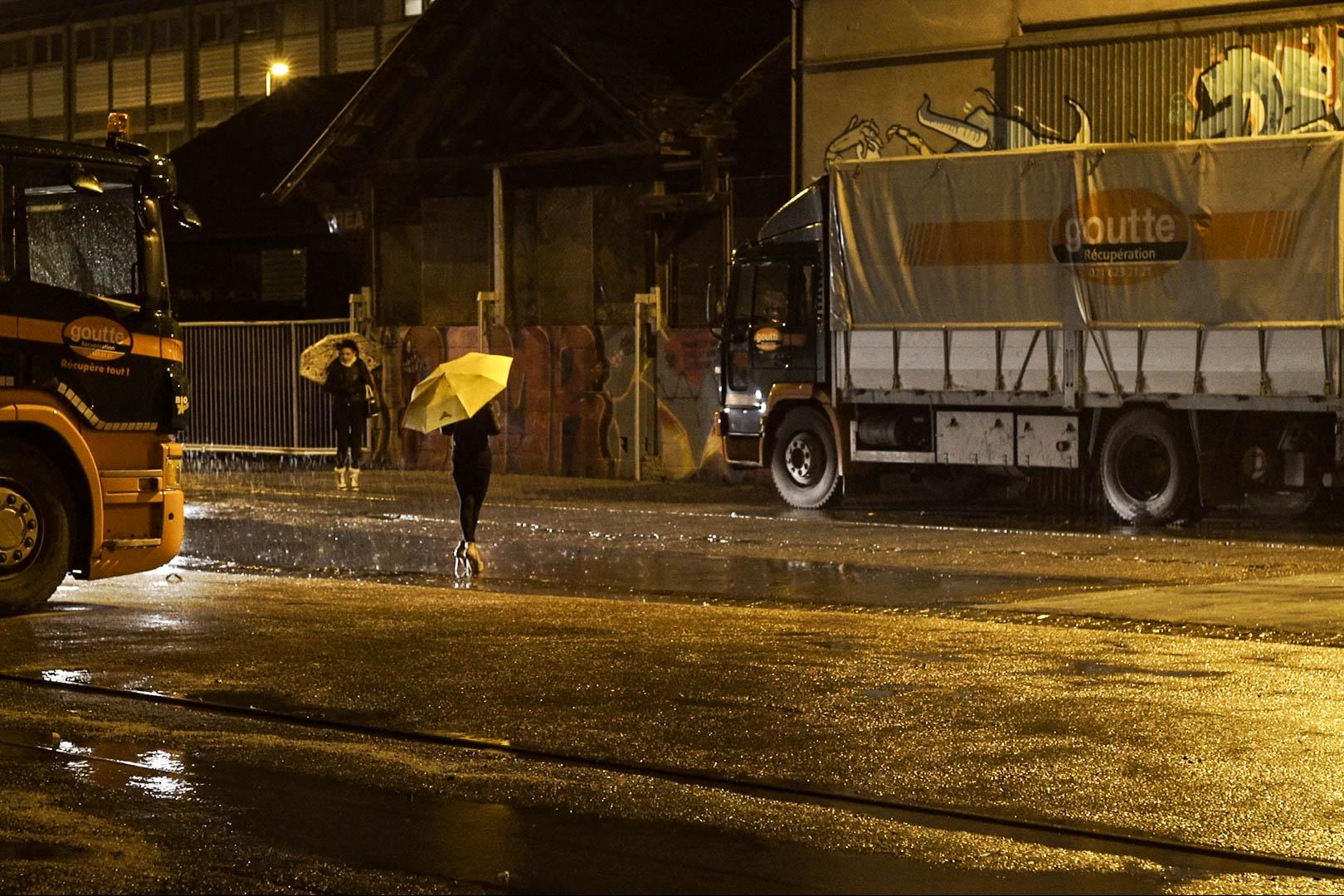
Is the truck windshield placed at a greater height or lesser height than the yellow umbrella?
greater

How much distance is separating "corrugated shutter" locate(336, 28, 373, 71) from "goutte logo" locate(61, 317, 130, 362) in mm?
33745

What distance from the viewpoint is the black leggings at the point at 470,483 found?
17.0 metres

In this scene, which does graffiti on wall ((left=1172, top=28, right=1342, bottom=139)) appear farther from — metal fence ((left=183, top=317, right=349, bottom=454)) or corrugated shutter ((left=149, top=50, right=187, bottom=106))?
corrugated shutter ((left=149, top=50, right=187, bottom=106))

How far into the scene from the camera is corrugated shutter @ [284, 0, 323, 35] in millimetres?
47438

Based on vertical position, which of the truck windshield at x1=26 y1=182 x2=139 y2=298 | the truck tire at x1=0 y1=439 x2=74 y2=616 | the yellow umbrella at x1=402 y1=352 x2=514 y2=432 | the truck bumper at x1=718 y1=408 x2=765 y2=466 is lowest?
the truck tire at x1=0 y1=439 x2=74 y2=616

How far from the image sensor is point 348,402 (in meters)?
27.9

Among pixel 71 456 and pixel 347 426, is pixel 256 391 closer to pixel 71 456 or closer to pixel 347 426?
pixel 347 426

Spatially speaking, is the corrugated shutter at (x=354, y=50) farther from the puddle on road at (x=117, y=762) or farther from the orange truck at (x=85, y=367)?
the puddle on road at (x=117, y=762)

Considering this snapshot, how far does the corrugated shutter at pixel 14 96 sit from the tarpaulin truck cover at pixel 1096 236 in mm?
36597

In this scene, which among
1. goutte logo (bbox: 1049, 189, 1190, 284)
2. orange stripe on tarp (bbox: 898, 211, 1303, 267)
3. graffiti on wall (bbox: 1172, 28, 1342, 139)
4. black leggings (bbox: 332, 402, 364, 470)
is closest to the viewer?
orange stripe on tarp (bbox: 898, 211, 1303, 267)

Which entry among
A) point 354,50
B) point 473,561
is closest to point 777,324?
point 473,561

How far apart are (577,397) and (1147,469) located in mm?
10384

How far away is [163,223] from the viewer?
1379cm

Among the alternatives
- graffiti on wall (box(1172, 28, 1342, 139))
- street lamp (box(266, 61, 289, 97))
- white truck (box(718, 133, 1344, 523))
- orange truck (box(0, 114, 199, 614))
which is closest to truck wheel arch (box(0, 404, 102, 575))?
orange truck (box(0, 114, 199, 614))
